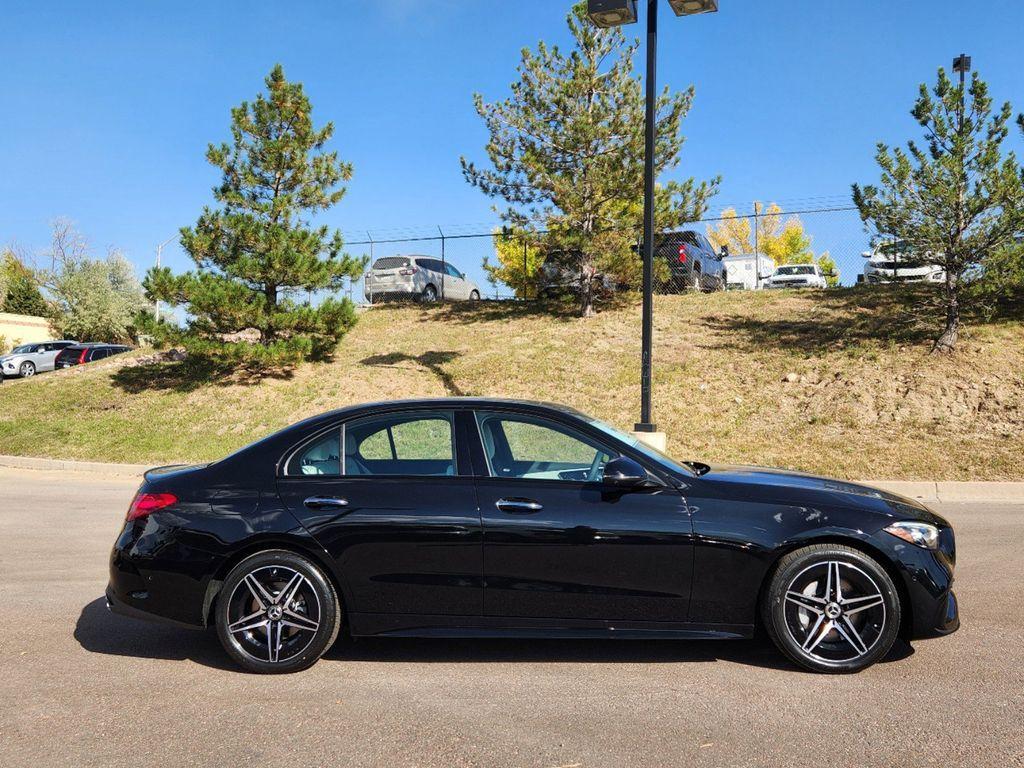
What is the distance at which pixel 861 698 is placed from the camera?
13.1 feet

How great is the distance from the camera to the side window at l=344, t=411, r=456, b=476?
184 inches

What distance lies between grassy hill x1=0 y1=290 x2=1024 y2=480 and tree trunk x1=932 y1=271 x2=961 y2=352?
0.79 ft

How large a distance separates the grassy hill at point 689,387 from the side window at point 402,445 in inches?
361

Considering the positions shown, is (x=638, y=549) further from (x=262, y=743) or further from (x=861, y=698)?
(x=262, y=743)

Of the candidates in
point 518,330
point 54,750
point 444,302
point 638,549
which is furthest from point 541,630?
point 444,302

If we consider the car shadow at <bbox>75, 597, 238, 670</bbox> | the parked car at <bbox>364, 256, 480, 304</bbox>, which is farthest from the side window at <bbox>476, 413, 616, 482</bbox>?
the parked car at <bbox>364, 256, 480, 304</bbox>

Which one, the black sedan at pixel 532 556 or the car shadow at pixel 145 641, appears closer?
the black sedan at pixel 532 556

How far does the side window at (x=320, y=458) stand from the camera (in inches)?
183

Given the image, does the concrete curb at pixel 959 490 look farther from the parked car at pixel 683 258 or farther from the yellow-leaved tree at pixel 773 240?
the yellow-leaved tree at pixel 773 240

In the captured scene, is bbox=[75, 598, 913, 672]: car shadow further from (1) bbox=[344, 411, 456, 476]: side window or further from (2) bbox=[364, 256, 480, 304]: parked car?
(2) bbox=[364, 256, 480, 304]: parked car

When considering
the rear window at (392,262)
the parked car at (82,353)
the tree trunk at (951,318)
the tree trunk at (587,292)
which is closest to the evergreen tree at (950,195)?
the tree trunk at (951,318)

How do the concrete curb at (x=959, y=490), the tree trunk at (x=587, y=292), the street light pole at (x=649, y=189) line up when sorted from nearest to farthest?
the concrete curb at (x=959, y=490), the street light pole at (x=649, y=189), the tree trunk at (x=587, y=292)

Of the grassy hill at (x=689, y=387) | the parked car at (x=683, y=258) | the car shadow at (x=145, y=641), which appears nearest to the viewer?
the car shadow at (x=145, y=641)

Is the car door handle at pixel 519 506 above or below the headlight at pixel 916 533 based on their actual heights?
above
